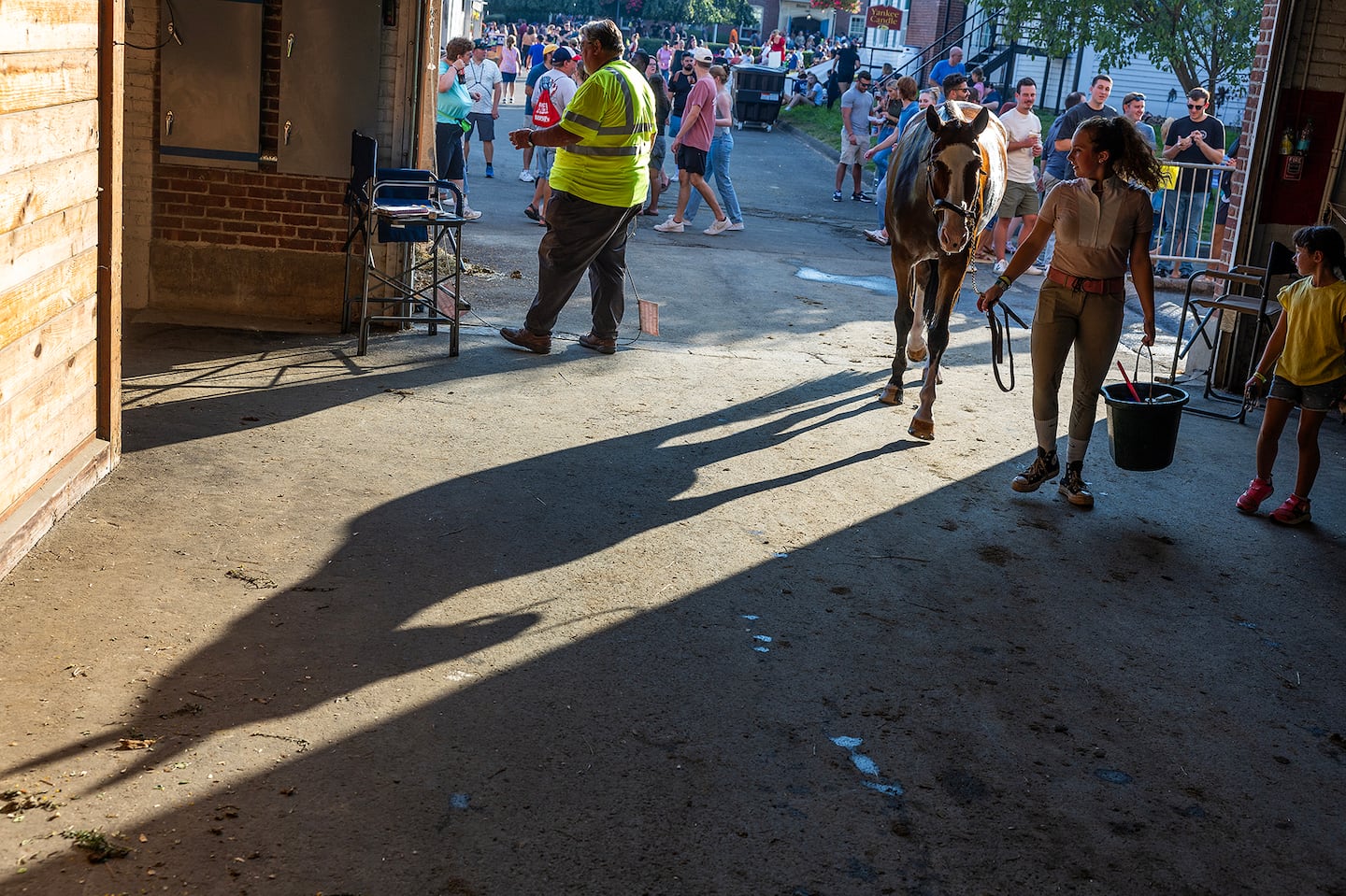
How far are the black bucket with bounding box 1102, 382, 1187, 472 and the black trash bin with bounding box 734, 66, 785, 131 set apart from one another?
29299 millimetres

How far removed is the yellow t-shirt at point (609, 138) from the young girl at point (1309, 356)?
4248mm

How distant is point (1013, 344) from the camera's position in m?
11.0

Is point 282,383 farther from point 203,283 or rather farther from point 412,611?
point 412,611

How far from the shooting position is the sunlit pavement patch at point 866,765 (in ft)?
13.2

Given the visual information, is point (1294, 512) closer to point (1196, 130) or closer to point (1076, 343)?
point (1076, 343)

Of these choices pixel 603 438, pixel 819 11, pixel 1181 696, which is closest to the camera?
pixel 1181 696

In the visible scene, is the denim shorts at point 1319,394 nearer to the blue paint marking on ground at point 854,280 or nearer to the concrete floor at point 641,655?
the concrete floor at point 641,655

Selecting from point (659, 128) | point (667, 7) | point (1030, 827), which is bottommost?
point (1030, 827)

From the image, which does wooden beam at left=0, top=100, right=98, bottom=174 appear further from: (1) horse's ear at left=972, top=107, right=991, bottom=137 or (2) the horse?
(1) horse's ear at left=972, top=107, right=991, bottom=137

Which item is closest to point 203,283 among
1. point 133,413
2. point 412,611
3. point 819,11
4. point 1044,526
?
point 133,413

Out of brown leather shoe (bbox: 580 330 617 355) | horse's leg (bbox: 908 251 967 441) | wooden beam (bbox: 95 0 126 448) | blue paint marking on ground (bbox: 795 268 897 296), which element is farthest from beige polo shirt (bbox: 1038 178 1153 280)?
blue paint marking on ground (bbox: 795 268 897 296)

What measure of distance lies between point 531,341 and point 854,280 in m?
5.13

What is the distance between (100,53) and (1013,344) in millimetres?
7661

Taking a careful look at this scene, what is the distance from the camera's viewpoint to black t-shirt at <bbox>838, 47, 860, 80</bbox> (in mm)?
35438
